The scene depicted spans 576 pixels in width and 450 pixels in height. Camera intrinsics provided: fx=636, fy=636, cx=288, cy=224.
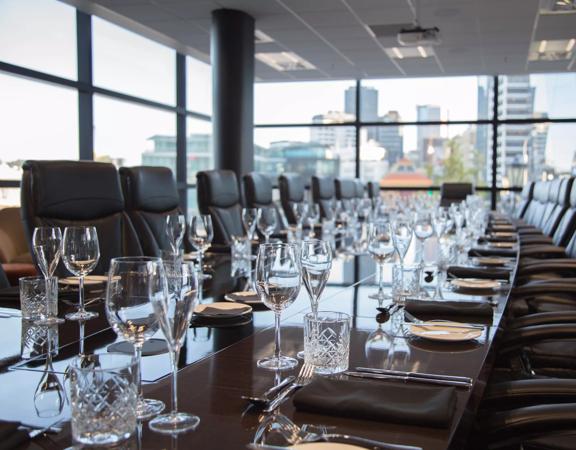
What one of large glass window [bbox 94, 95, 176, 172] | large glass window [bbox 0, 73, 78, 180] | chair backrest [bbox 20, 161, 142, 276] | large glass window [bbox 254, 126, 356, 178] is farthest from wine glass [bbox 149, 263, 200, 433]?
large glass window [bbox 254, 126, 356, 178]

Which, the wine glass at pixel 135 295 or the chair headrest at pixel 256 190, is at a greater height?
the chair headrest at pixel 256 190

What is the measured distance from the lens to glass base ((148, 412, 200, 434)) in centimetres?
82

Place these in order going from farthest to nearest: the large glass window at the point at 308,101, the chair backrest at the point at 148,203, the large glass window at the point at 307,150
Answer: the large glass window at the point at 307,150
the large glass window at the point at 308,101
the chair backrest at the point at 148,203

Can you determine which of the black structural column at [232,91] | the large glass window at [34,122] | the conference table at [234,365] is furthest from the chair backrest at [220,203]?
the large glass window at [34,122]

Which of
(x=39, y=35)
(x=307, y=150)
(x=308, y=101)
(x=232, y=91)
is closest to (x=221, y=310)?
(x=232, y=91)

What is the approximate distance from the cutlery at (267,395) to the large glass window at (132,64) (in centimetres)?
724

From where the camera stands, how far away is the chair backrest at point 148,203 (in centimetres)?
326

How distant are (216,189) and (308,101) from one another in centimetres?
764

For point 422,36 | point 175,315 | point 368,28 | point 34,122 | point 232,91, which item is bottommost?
point 175,315

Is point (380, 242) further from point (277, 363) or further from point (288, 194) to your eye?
point (288, 194)

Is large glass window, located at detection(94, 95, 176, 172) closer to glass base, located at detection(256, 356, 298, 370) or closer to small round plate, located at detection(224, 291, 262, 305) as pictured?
small round plate, located at detection(224, 291, 262, 305)

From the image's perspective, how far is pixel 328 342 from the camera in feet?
3.59

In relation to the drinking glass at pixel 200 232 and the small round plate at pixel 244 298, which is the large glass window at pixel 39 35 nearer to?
the drinking glass at pixel 200 232

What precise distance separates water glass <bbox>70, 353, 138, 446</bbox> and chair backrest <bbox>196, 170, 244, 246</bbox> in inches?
121
